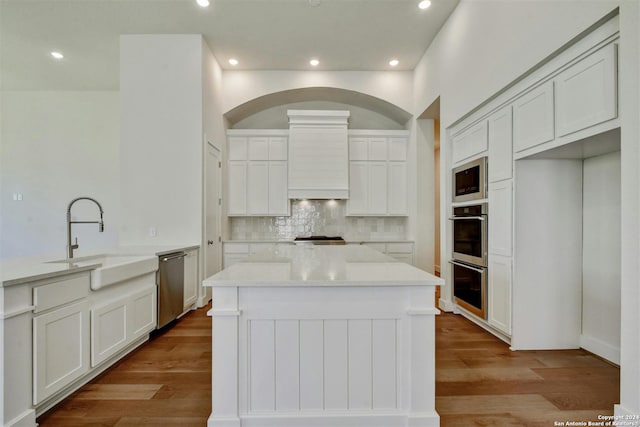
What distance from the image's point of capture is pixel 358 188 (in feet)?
16.6

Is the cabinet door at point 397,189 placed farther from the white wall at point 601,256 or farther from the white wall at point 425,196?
the white wall at point 601,256

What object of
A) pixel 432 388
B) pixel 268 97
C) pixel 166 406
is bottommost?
pixel 166 406

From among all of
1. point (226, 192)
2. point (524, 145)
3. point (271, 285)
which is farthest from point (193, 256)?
point (524, 145)

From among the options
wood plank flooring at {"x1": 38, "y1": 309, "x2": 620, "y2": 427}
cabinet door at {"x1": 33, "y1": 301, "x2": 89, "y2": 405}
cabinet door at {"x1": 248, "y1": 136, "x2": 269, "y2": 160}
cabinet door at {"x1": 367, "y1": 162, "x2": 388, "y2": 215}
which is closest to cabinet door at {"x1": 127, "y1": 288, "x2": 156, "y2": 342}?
wood plank flooring at {"x1": 38, "y1": 309, "x2": 620, "y2": 427}

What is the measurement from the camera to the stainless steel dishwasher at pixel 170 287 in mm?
2930

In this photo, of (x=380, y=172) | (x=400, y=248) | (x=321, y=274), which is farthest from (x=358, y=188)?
(x=321, y=274)

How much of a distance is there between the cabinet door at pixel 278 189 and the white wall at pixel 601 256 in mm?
3742

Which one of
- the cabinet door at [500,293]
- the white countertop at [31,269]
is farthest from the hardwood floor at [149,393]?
the cabinet door at [500,293]

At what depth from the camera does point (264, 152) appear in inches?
195

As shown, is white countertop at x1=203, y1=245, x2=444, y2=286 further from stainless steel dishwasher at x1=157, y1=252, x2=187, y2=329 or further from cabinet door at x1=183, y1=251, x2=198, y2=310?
cabinet door at x1=183, y1=251, x2=198, y2=310

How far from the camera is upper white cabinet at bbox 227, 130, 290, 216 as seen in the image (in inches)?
195

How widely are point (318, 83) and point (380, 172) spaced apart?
5.73ft
